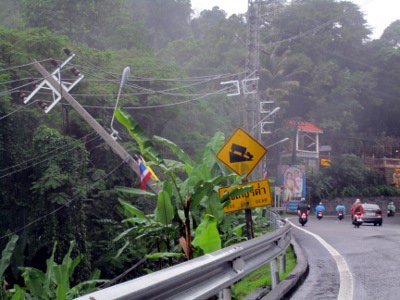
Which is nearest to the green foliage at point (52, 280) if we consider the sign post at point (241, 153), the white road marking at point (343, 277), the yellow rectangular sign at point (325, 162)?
the sign post at point (241, 153)

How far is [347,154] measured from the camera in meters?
59.1

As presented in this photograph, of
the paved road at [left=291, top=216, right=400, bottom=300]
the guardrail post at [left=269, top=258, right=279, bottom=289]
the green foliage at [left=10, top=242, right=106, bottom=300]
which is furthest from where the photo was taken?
the green foliage at [left=10, top=242, right=106, bottom=300]

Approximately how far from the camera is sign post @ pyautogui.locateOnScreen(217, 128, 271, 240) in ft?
35.3

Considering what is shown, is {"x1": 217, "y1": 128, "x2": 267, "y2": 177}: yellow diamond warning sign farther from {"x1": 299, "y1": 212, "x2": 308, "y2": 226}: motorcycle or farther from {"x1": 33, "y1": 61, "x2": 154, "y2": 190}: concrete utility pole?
{"x1": 299, "y1": 212, "x2": 308, "y2": 226}: motorcycle

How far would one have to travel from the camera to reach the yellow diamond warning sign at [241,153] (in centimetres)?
1077

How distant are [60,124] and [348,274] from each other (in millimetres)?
19411

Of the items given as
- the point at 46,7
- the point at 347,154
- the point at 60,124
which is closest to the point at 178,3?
A: the point at 347,154

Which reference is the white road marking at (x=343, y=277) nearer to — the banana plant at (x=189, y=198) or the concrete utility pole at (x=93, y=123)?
the banana plant at (x=189, y=198)

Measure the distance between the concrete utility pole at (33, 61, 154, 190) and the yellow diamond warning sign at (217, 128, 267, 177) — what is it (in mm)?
7775

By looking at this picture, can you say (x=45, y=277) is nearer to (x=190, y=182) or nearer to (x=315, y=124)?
(x=190, y=182)

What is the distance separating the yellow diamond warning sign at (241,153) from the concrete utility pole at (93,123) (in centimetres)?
777

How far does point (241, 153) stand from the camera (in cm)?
1084

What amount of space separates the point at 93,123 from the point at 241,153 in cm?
837

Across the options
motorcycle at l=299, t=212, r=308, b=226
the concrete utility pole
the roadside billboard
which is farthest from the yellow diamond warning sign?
the roadside billboard
